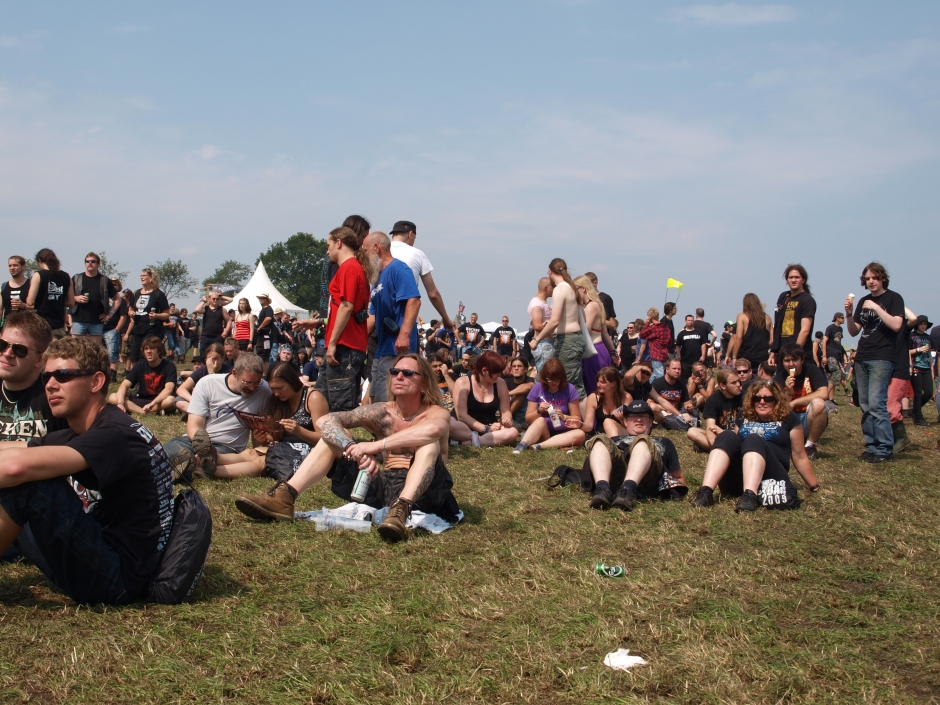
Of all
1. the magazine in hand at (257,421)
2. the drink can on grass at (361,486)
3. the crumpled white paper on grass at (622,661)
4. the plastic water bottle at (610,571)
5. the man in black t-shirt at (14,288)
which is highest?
the man in black t-shirt at (14,288)

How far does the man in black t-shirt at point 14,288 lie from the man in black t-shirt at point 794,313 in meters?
10.2

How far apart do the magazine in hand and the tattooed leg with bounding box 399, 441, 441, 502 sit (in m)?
2.29

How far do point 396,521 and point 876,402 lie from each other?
642 centimetres

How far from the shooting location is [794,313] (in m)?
9.95

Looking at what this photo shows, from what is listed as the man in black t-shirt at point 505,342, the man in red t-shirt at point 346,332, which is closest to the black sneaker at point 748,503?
the man in red t-shirt at point 346,332

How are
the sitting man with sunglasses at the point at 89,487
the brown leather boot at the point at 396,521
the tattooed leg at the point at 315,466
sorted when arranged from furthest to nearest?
1. the tattooed leg at the point at 315,466
2. the brown leather boot at the point at 396,521
3. the sitting man with sunglasses at the point at 89,487

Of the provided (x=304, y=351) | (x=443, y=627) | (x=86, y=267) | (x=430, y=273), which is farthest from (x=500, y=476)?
(x=304, y=351)

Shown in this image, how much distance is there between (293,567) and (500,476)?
3.37 metres

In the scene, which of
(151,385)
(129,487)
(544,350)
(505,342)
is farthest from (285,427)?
(505,342)

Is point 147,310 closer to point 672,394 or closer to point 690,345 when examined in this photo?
point 672,394

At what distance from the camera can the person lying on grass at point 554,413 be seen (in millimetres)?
9656

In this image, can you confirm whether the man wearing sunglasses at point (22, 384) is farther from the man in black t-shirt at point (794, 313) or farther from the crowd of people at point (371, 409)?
the man in black t-shirt at point (794, 313)

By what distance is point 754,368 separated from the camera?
11250 mm

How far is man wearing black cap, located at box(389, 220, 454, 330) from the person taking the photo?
8.50 metres
